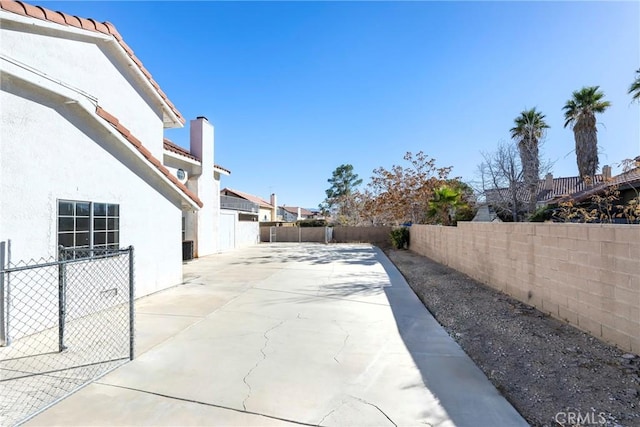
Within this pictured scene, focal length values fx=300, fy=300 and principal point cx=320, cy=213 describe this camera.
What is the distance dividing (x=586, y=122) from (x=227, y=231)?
2253 centimetres

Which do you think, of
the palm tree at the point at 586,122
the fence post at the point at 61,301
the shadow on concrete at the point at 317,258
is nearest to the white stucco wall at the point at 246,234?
the shadow on concrete at the point at 317,258

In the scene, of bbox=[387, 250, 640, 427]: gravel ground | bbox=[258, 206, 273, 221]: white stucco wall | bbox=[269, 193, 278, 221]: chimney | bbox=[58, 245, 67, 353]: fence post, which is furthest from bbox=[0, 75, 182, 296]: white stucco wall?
bbox=[269, 193, 278, 221]: chimney

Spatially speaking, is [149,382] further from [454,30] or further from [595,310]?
[454,30]

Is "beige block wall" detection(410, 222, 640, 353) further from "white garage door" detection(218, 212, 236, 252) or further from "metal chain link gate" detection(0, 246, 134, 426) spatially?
"white garage door" detection(218, 212, 236, 252)

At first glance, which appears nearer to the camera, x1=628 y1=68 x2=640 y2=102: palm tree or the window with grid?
the window with grid

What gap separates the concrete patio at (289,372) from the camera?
2.75 meters

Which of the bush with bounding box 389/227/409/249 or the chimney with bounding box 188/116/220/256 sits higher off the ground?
the chimney with bounding box 188/116/220/256

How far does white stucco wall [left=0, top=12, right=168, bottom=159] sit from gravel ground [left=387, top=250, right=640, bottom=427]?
823 cm

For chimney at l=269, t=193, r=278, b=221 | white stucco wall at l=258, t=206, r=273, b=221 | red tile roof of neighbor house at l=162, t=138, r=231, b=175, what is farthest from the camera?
chimney at l=269, t=193, r=278, b=221

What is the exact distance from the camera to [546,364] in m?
3.66

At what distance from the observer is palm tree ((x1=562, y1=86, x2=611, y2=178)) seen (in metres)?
17.5

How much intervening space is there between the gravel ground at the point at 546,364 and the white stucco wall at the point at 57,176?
21.9 ft

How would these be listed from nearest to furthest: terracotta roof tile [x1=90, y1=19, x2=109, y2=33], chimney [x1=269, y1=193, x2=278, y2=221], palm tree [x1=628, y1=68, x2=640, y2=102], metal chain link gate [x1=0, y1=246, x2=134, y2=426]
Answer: metal chain link gate [x1=0, y1=246, x2=134, y2=426] → terracotta roof tile [x1=90, y1=19, x2=109, y2=33] → palm tree [x1=628, y1=68, x2=640, y2=102] → chimney [x1=269, y1=193, x2=278, y2=221]

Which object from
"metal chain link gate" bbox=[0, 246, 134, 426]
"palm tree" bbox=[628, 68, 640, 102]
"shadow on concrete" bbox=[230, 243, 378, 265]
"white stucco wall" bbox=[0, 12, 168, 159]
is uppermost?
"palm tree" bbox=[628, 68, 640, 102]
